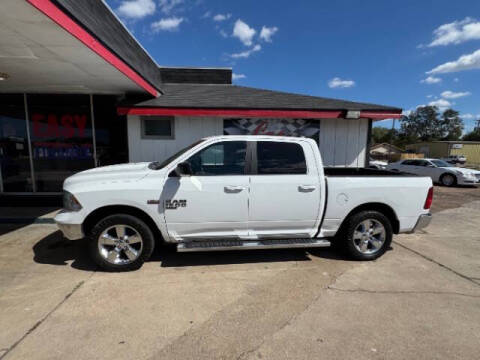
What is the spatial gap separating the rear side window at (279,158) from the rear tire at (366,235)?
3.71ft

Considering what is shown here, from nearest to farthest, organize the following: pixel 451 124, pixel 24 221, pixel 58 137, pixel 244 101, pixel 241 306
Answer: pixel 241 306 → pixel 24 221 → pixel 244 101 → pixel 58 137 → pixel 451 124

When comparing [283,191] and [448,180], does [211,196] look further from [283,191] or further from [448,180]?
[448,180]

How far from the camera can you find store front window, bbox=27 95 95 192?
23.1 feet

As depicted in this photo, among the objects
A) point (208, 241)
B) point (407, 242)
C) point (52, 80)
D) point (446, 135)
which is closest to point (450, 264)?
point (407, 242)

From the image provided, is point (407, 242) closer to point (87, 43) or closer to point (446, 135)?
point (87, 43)

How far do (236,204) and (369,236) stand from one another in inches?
85.5

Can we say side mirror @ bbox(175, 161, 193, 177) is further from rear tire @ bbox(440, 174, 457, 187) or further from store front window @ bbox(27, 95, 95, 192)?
rear tire @ bbox(440, 174, 457, 187)

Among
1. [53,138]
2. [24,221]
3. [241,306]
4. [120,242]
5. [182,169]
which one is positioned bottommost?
[241,306]

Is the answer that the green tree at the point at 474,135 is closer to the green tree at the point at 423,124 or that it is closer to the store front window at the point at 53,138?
the green tree at the point at 423,124

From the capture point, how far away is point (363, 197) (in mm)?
3725

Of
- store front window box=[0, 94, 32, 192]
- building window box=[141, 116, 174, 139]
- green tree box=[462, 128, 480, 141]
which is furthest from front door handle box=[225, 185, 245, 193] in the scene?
green tree box=[462, 128, 480, 141]

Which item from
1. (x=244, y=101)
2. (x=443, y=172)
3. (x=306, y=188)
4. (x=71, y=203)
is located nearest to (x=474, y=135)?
(x=443, y=172)

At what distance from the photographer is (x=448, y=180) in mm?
12859

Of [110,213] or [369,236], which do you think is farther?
[369,236]
